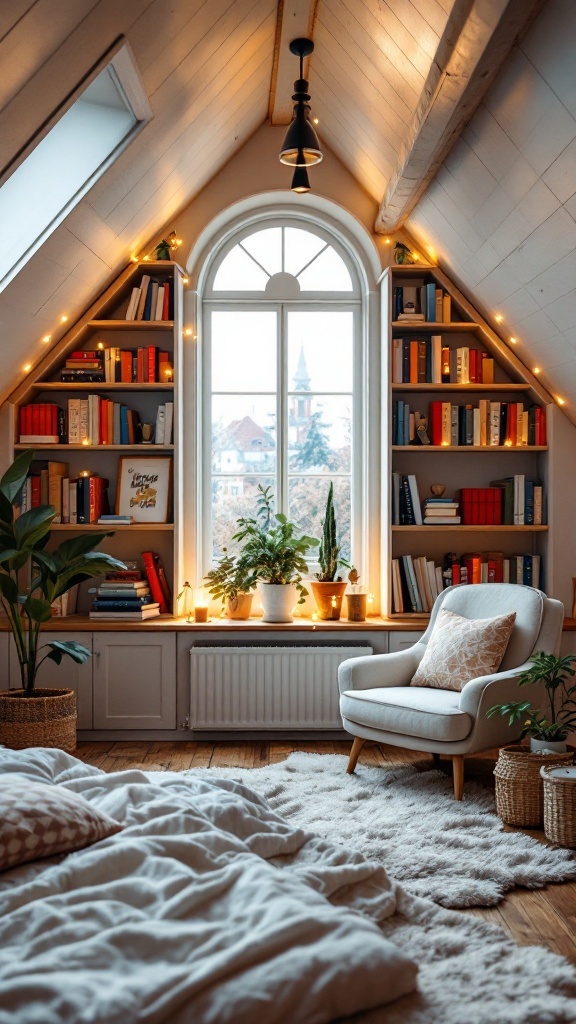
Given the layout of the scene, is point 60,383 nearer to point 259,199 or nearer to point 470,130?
point 259,199

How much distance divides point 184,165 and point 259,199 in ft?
2.32

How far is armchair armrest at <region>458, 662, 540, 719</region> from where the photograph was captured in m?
3.50

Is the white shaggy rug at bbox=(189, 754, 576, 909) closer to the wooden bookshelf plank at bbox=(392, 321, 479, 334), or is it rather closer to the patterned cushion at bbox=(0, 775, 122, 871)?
the patterned cushion at bbox=(0, 775, 122, 871)

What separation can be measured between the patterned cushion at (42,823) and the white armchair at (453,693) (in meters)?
1.94

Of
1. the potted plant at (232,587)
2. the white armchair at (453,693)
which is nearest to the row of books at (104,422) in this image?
the potted plant at (232,587)

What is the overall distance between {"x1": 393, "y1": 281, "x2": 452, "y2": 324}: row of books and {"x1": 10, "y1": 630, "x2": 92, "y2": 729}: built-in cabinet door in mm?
2426

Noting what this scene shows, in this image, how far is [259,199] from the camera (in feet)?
16.8

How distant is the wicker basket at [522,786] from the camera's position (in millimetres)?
3266

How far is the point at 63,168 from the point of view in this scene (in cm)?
375

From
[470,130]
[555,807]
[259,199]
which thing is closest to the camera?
[555,807]

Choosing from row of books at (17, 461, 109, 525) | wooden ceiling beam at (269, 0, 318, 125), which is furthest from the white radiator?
wooden ceiling beam at (269, 0, 318, 125)

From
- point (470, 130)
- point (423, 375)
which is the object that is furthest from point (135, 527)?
point (470, 130)

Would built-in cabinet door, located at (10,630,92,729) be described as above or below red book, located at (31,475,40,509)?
below

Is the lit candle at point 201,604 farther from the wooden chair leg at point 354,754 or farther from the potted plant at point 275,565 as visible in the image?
the wooden chair leg at point 354,754
